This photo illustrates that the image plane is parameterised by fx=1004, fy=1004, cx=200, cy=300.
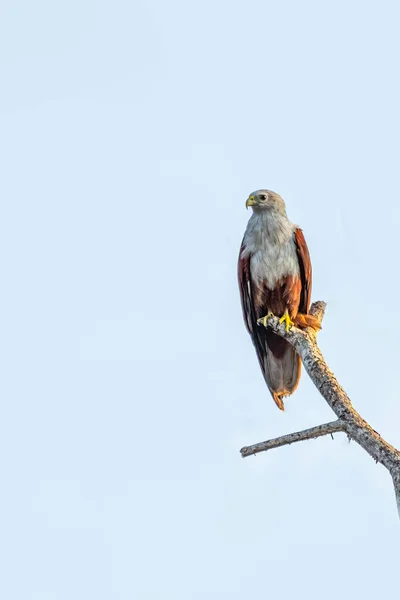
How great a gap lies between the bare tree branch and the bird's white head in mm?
2392

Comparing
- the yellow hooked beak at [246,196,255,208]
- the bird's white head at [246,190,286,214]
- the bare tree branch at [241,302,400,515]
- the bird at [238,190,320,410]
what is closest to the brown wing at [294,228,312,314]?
the bird at [238,190,320,410]

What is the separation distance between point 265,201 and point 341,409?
4354mm

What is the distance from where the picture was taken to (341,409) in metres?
7.44

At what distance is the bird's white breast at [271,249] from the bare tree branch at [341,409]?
1502 millimetres

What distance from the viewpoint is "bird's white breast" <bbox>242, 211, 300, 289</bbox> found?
10742 mm

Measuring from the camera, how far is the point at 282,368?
10.8 meters

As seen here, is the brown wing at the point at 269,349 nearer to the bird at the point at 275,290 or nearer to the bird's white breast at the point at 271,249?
the bird at the point at 275,290

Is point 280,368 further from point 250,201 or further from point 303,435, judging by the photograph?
point 303,435

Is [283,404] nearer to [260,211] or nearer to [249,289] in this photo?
[249,289]

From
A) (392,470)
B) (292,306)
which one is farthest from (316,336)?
(392,470)

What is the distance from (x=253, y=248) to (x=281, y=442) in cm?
401

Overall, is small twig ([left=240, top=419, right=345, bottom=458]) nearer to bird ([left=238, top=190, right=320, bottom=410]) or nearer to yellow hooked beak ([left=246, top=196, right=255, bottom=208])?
bird ([left=238, top=190, right=320, bottom=410])

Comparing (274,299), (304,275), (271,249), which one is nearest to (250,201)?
(271,249)

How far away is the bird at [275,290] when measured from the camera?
10.7m
